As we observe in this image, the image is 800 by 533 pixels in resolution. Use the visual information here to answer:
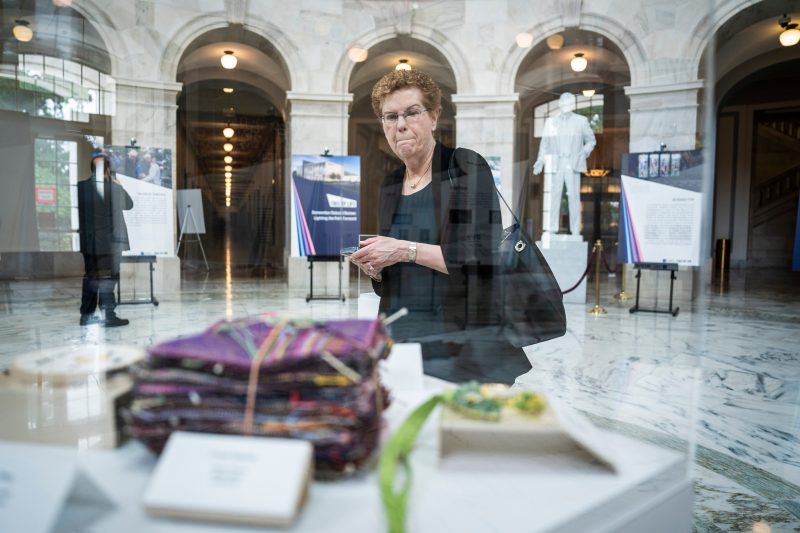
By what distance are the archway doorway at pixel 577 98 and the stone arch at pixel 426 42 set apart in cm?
14

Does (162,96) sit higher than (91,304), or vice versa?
(162,96)

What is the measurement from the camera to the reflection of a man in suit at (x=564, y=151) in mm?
1322

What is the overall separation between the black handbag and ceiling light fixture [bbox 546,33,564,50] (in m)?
0.35

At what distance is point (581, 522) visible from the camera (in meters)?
0.71

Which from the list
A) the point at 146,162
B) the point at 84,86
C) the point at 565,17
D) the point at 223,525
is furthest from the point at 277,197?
the point at 223,525

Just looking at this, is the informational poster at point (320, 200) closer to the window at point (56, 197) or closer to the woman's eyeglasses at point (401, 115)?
the woman's eyeglasses at point (401, 115)

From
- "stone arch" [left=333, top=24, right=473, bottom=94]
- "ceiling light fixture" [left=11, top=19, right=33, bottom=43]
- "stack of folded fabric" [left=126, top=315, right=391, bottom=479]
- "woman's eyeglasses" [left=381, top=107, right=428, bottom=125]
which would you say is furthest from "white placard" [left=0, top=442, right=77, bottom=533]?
"ceiling light fixture" [left=11, top=19, right=33, bottom=43]

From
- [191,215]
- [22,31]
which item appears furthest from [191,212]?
[22,31]

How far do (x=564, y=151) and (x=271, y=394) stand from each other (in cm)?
97

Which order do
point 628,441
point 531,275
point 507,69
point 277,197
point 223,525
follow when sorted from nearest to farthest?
point 223,525 < point 628,441 < point 531,275 < point 507,69 < point 277,197

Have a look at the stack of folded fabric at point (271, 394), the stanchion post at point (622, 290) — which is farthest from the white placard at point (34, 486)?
the stanchion post at point (622, 290)

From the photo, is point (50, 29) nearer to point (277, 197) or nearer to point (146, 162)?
point (146, 162)

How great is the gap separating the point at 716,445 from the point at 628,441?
93.5 inches

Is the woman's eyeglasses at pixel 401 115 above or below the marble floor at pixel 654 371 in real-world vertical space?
above
